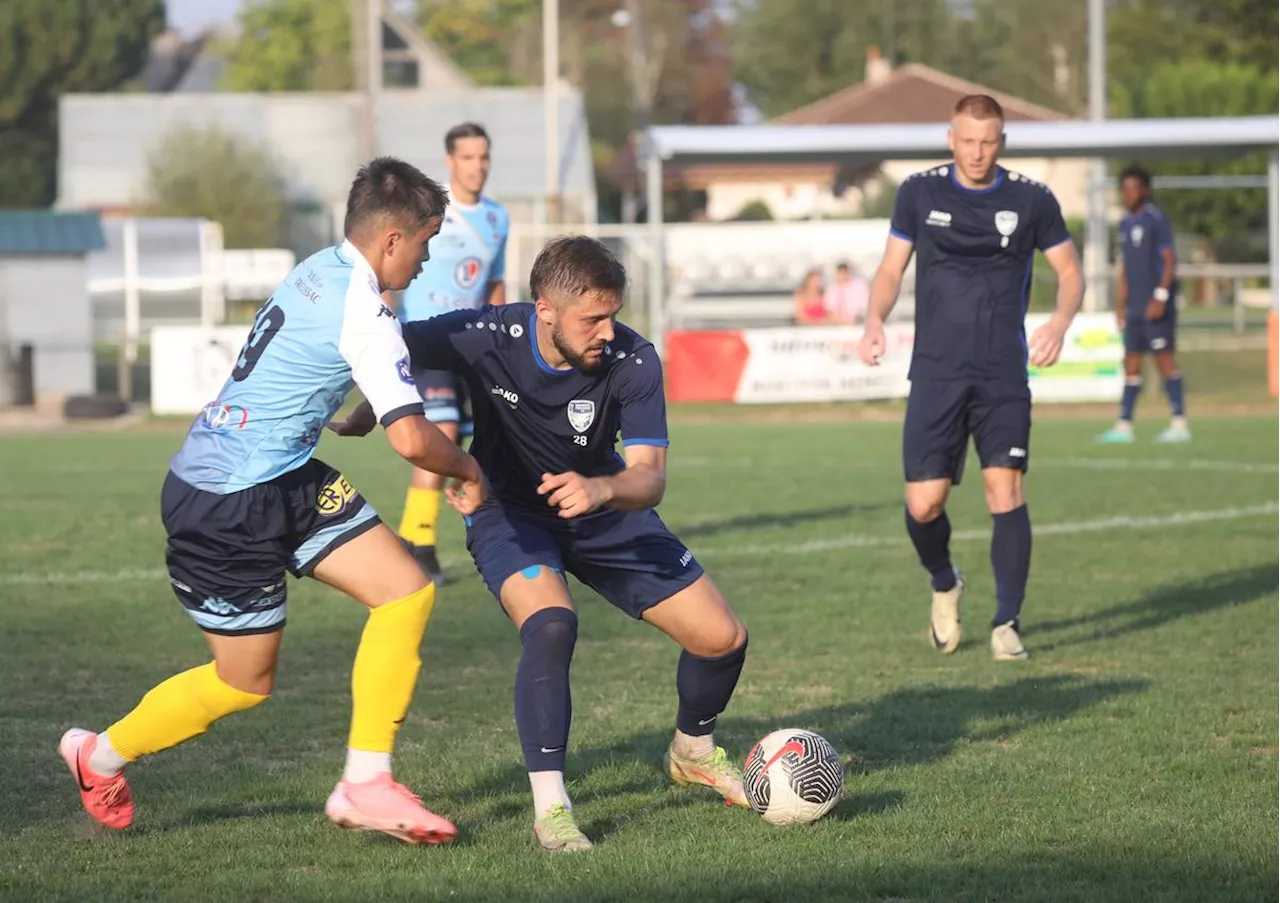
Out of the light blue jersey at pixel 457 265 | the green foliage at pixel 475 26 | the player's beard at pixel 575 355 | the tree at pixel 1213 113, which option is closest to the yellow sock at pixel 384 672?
the player's beard at pixel 575 355

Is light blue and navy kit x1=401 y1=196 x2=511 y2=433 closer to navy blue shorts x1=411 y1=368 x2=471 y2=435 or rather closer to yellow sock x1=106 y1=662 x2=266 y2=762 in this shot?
navy blue shorts x1=411 y1=368 x2=471 y2=435

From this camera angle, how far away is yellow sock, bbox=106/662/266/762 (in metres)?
4.89

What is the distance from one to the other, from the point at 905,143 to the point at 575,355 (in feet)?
60.2

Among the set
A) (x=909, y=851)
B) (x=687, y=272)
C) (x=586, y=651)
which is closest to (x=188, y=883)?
(x=909, y=851)

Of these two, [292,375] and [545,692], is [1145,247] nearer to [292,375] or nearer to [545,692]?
[545,692]

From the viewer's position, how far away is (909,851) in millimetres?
4648

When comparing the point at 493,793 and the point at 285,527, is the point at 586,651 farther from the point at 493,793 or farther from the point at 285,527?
the point at 285,527

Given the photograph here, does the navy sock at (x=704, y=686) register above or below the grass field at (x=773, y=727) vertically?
above

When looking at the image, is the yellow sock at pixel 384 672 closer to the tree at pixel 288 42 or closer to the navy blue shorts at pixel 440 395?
the navy blue shorts at pixel 440 395

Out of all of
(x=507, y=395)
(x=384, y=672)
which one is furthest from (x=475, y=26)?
(x=384, y=672)

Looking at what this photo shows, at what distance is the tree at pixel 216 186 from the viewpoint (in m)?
47.0

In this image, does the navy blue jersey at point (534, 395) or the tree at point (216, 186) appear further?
the tree at point (216, 186)

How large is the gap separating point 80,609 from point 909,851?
524cm

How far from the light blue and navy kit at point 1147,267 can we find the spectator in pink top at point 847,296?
6.18 m
